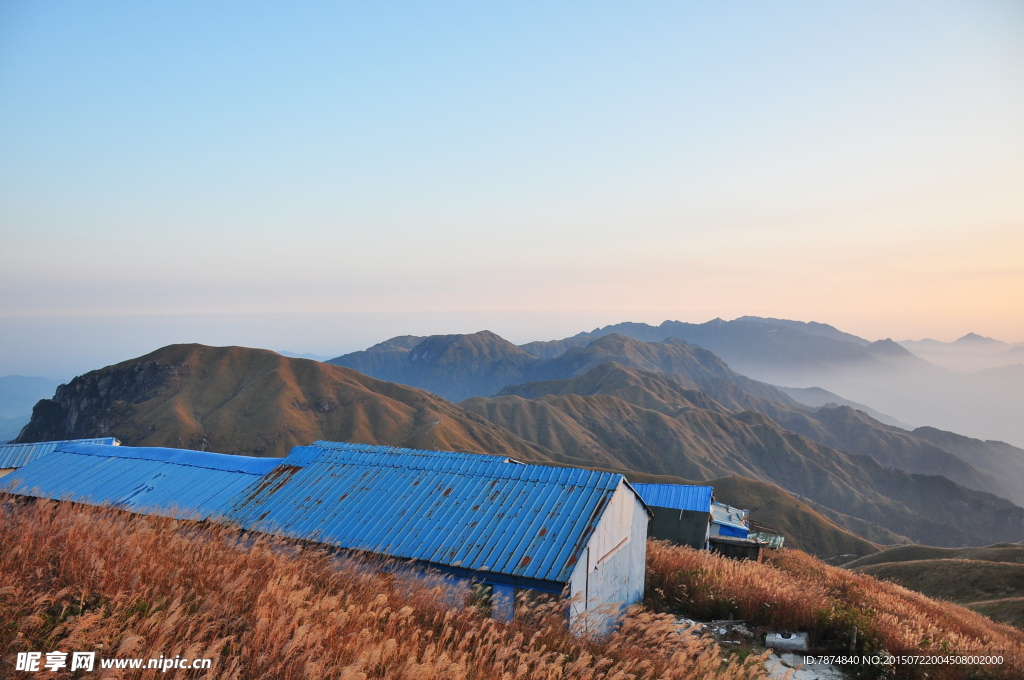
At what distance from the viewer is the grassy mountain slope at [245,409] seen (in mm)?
111312

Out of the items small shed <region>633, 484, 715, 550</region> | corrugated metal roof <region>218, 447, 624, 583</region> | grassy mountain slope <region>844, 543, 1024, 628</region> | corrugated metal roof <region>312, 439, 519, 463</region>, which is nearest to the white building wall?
corrugated metal roof <region>218, 447, 624, 583</region>

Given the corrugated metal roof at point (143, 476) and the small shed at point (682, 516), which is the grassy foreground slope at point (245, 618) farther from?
the small shed at point (682, 516)

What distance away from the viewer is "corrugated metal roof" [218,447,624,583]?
11.2 meters

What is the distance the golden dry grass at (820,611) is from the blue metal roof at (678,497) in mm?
13606

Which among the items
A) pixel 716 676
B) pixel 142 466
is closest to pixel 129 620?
pixel 716 676

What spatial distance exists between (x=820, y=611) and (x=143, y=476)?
62.1ft

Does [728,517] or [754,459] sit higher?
[728,517]

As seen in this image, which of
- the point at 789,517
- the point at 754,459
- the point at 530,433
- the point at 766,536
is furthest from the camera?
the point at 754,459

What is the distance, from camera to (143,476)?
1698 cm

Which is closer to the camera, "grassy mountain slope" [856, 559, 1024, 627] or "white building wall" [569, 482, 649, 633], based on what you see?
"white building wall" [569, 482, 649, 633]

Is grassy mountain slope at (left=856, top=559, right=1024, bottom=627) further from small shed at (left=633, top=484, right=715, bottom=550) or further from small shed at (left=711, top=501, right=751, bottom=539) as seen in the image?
small shed at (left=633, top=484, right=715, bottom=550)

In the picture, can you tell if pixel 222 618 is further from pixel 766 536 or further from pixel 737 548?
pixel 766 536

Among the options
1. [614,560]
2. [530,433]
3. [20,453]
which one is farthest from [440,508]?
[530,433]

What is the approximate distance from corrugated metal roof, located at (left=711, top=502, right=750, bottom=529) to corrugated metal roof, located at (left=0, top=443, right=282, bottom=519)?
27.2 meters
